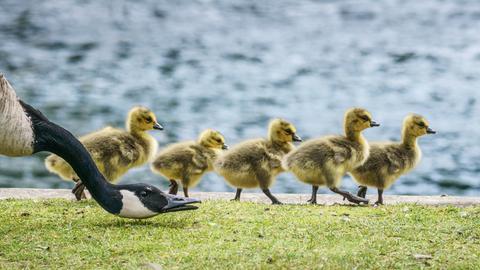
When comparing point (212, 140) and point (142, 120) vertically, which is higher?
point (142, 120)

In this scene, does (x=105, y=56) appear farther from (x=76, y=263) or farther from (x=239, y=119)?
(x=76, y=263)

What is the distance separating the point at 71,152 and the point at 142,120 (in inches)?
69.5

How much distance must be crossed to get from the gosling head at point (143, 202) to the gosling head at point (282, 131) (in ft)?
5.84

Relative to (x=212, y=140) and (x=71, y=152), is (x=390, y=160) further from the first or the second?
(x=71, y=152)

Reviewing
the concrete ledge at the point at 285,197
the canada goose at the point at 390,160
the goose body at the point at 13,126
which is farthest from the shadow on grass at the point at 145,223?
the canada goose at the point at 390,160

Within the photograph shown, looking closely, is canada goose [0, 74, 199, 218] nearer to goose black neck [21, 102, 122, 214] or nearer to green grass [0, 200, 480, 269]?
goose black neck [21, 102, 122, 214]

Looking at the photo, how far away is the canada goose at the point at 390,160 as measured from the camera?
26.8 feet

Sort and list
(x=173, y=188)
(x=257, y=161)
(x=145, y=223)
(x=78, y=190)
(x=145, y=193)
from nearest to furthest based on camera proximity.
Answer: (x=145, y=193) < (x=145, y=223) < (x=78, y=190) < (x=257, y=161) < (x=173, y=188)

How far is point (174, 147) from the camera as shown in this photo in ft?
27.2

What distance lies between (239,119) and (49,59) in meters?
8.17

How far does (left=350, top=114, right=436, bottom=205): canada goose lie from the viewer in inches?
322

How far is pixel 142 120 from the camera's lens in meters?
8.20

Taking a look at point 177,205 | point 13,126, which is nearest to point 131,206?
point 177,205

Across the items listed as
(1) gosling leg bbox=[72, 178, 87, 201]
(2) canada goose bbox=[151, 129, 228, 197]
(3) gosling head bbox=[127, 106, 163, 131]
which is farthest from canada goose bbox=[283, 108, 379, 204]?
(1) gosling leg bbox=[72, 178, 87, 201]
